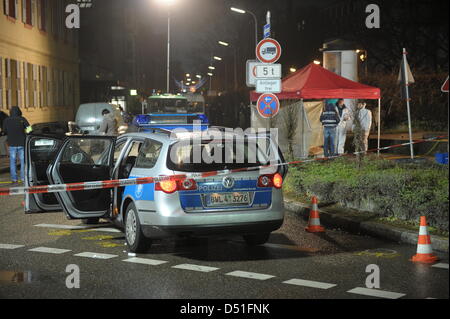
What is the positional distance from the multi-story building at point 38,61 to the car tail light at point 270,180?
23.8 meters

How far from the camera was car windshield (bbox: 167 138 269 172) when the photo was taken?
8.54 meters

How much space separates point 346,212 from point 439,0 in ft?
135

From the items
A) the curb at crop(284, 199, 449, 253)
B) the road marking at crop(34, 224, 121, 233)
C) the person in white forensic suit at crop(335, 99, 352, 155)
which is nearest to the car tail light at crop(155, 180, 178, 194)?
the road marking at crop(34, 224, 121, 233)

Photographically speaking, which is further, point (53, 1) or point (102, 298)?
point (53, 1)

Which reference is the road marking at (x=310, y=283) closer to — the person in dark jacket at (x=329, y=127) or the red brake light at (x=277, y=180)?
the red brake light at (x=277, y=180)

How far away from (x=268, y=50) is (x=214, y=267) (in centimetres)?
1002

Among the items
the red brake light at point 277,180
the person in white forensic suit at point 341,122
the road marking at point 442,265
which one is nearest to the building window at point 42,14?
the person in white forensic suit at point 341,122

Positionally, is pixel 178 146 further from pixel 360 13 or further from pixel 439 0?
pixel 360 13

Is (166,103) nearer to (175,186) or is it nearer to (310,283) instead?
(175,186)

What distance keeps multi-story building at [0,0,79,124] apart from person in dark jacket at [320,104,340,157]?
15.2 metres

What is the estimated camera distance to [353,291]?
6895 mm
